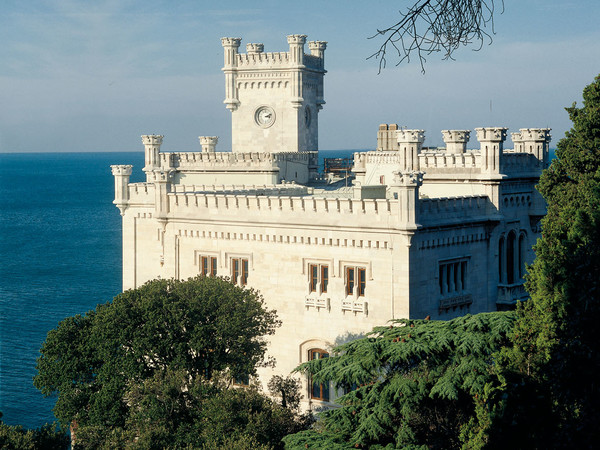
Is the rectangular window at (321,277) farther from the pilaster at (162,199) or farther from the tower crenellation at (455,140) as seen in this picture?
the tower crenellation at (455,140)

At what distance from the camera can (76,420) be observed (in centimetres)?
3925

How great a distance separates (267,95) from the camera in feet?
243

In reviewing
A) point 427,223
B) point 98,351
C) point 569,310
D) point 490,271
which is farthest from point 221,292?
point 569,310

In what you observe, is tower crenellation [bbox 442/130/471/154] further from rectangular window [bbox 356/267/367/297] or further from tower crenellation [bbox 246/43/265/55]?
tower crenellation [bbox 246/43/265/55]

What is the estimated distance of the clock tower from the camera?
7338 cm

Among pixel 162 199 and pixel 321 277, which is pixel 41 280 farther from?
pixel 321 277

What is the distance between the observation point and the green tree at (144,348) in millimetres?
37688

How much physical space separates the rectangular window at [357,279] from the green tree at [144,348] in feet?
13.2

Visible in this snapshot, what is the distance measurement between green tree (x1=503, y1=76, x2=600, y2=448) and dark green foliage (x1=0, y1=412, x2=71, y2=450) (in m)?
17.4

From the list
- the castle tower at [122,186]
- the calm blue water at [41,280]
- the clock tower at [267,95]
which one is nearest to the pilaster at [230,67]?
the clock tower at [267,95]

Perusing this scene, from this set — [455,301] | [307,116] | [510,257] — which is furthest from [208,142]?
[455,301]

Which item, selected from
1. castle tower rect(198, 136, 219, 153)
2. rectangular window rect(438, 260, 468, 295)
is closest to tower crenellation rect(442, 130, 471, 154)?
rectangular window rect(438, 260, 468, 295)

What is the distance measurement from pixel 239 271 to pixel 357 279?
6507mm

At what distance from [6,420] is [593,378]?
46.3m
